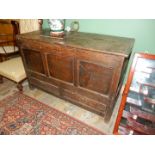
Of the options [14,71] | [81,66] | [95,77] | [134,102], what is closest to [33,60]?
[14,71]

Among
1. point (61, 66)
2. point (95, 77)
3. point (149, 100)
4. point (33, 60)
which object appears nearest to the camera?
point (149, 100)

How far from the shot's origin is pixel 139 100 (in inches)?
49.5

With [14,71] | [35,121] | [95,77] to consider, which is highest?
[95,77]

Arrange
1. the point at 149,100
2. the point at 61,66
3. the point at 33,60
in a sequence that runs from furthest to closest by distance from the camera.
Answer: the point at 33,60, the point at 61,66, the point at 149,100

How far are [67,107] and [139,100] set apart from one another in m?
0.96

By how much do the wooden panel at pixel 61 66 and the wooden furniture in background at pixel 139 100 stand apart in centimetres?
63

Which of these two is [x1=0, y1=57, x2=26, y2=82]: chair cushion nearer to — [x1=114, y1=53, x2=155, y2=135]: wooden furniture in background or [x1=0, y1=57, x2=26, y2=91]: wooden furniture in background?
[x1=0, y1=57, x2=26, y2=91]: wooden furniture in background

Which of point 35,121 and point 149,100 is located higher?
point 149,100

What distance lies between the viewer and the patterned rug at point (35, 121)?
4.91ft

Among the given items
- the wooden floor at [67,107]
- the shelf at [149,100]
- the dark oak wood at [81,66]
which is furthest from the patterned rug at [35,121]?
the shelf at [149,100]

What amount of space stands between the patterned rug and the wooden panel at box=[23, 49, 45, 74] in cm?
49

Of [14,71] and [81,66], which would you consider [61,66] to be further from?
[14,71]

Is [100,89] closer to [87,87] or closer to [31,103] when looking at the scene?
[87,87]

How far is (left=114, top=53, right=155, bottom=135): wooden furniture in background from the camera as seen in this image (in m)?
1.13
